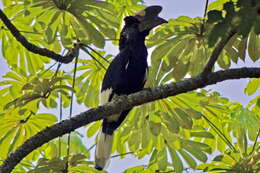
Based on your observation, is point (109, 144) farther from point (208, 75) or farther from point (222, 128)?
point (208, 75)

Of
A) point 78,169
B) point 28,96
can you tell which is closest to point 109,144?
point 78,169

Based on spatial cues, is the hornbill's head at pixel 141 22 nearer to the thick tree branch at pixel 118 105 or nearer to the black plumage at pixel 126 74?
the black plumage at pixel 126 74

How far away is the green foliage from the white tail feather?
6.2 inches

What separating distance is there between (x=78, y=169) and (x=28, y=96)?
612mm

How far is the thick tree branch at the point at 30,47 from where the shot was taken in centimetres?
275

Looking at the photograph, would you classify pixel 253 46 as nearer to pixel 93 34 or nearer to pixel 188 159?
pixel 188 159

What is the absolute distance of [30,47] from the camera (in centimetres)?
285

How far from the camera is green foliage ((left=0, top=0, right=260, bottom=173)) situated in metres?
2.98

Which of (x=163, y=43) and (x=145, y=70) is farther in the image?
(x=145, y=70)

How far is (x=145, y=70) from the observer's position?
348cm

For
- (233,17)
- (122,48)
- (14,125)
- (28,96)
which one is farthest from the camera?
(122,48)

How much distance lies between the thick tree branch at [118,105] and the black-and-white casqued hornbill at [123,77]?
853 mm

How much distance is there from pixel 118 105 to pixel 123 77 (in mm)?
927

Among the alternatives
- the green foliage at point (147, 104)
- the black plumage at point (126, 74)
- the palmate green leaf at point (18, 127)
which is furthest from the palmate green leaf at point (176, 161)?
the palmate green leaf at point (18, 127)
